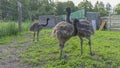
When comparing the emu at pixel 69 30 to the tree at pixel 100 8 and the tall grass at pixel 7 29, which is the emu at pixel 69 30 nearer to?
the tall grass at pixel 7 29

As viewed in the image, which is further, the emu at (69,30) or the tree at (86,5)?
the tree at (86,5)

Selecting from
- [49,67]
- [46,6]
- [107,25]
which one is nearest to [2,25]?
[49,67]

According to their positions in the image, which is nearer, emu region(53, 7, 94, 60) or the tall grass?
emu region(53, 7, 94, 60)

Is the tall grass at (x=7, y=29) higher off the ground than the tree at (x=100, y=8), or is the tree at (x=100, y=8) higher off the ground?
the tree at (x=100, y=8)

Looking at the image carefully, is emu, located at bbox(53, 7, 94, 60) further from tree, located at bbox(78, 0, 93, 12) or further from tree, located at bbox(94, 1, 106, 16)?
tree, located at bbox(78, 0, 93, 12)

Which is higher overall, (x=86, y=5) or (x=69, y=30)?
(x=86, y=5)

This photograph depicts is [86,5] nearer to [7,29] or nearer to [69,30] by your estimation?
[7,29]

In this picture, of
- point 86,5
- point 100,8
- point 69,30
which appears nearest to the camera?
point 69,30

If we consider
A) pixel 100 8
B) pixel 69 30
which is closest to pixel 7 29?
pixel 69 30

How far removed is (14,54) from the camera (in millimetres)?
7844

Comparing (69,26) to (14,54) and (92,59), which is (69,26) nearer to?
(92,59)

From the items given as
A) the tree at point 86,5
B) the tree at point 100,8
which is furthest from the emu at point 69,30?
the tree at point 86,5

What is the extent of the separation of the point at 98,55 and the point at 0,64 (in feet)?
8.18

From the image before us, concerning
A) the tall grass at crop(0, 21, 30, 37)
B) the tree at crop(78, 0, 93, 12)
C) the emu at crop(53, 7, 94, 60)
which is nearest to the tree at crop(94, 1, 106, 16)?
the tree at crop(78, 0, 93, 12)
